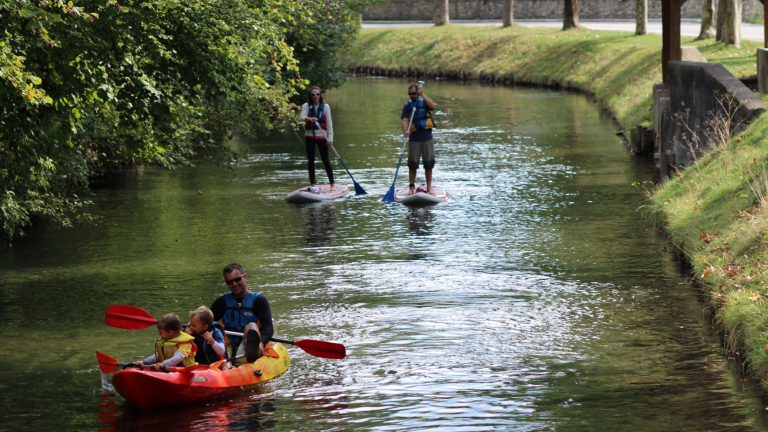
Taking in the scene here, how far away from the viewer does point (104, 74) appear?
13.0 m

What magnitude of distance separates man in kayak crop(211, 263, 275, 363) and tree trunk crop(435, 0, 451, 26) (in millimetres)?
53602

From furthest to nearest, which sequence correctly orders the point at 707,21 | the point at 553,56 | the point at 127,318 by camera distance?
the point at 553,56
the point at 707,21
the point at 127,318

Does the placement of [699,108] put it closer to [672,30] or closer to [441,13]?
[672,30]

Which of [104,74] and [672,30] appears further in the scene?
[672,30]

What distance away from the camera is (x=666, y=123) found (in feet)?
74.7

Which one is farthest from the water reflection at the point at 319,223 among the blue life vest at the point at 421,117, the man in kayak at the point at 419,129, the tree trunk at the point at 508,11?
the tree trunk at the point at 508,11

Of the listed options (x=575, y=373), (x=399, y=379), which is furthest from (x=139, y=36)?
(x=575, y=373)

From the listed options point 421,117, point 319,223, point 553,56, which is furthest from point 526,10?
point 319,223

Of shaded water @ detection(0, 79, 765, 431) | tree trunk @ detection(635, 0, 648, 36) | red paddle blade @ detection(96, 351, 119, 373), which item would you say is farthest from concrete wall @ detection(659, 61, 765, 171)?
tree trunk @ detection(635, 0, 648, 36)

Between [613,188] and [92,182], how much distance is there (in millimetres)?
10676

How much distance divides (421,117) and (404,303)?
726 centimetres

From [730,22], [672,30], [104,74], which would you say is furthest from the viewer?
[730,22]

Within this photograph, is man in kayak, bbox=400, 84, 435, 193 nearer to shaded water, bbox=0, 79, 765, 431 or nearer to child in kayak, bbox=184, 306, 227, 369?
shaded water, bbox=0, 79, 765, 431

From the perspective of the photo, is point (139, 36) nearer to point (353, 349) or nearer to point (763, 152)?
point (353, 349)
